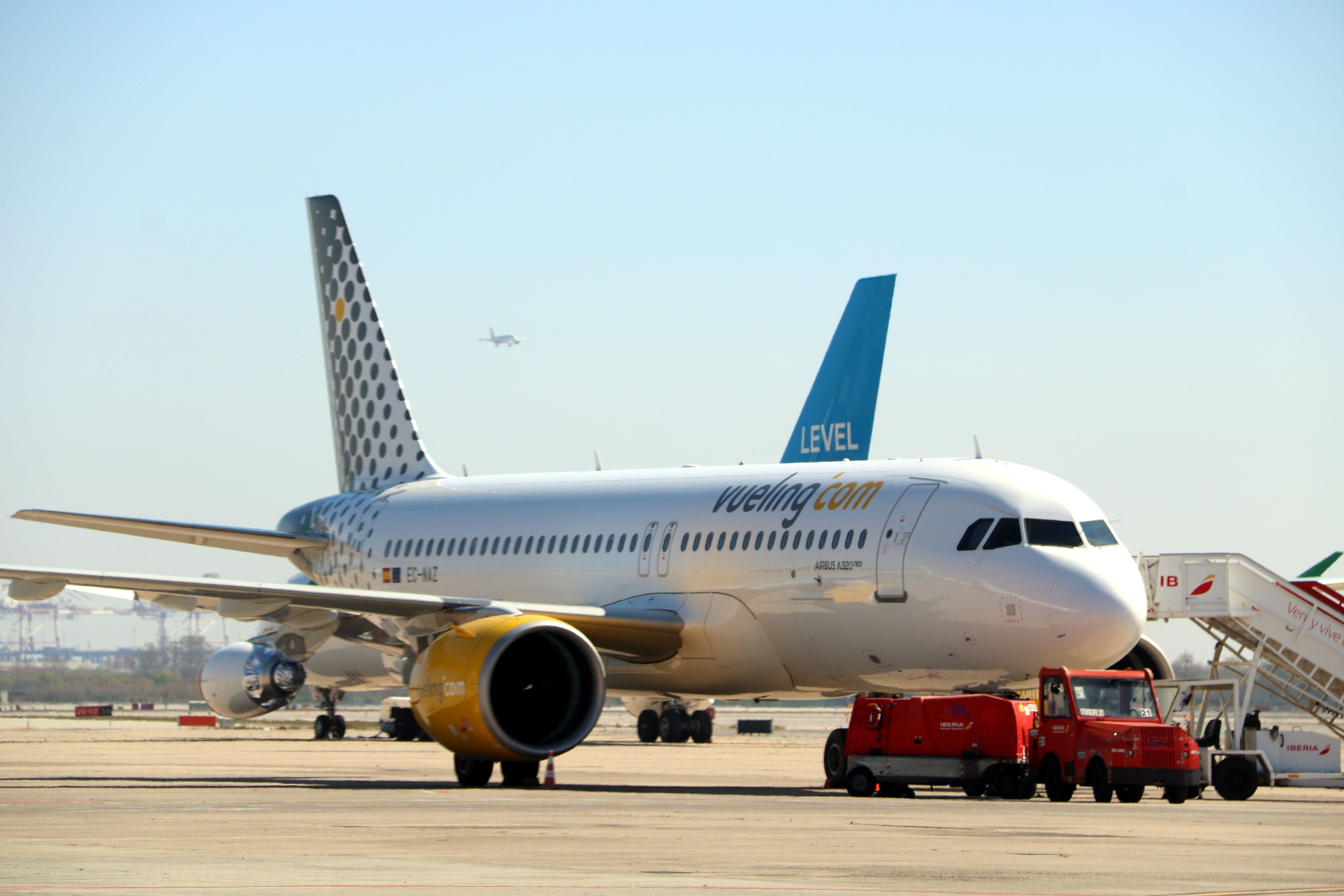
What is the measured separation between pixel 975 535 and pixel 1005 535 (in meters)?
0.35

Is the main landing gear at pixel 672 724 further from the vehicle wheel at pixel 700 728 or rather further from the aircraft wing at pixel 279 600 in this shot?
the aircraft wing at pixel 279 600

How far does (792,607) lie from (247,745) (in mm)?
18159

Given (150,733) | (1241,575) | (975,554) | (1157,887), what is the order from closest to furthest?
1. (1157,887)
2. (975,554)
3. (1241,575)
4. (150,733)

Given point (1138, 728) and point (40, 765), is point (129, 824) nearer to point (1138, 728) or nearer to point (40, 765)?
point (1138, 728)

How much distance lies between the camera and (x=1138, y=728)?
20078mm

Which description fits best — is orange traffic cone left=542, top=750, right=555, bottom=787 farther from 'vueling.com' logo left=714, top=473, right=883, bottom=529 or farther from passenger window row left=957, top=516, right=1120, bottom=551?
passenger window row left=957, top=516, right=1120, bottom=551

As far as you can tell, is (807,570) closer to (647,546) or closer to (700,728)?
(647,546)

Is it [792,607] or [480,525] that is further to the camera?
[480,525]

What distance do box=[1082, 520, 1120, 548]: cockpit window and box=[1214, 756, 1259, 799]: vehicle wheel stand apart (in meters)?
2.90

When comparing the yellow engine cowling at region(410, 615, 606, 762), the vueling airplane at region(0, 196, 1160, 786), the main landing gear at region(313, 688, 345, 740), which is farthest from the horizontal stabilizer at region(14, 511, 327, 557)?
the main landing gear at region(313, 688, 345, 740)

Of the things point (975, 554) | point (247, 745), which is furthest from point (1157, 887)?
point (247, 745)

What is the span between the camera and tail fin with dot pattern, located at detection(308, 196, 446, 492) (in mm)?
33344

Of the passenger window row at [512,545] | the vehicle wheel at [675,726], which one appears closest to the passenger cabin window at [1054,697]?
the passenger window row at [512,545]

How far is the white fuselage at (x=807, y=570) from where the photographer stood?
21609mm
